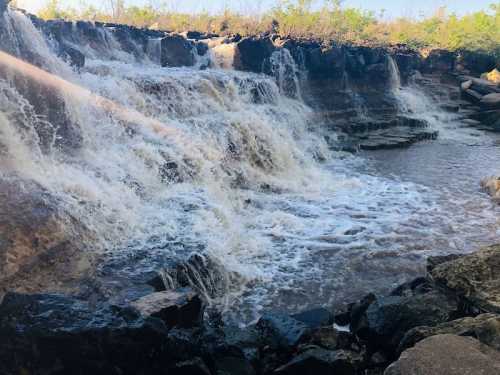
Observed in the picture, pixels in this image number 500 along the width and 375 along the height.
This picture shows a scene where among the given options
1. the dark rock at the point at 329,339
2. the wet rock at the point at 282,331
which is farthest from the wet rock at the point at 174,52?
the dark rock at the point at 329,339

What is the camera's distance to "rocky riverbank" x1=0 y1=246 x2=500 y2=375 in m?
3.01

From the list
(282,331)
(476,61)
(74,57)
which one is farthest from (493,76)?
(282,331)

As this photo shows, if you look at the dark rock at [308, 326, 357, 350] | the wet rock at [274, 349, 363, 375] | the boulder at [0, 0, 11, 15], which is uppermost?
the boulder at [0, 0, 11, 15]

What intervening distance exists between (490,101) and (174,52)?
39.4ft

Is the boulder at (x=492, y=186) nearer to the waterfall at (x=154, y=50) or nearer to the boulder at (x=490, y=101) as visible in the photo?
the waterfall at (x=154, y=50)

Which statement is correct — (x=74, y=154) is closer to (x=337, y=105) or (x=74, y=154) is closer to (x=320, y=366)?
(x=320, y=366)

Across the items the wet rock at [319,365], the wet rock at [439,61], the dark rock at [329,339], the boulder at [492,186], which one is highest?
the wet rock at [439,61]

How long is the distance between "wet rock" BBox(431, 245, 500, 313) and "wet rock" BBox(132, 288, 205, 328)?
2.27 metres

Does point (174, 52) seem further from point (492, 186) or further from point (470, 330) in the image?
point (470, 330)

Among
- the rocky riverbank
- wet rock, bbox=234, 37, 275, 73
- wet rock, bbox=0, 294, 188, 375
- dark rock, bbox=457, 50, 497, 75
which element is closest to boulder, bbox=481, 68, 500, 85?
dark rock, bbox=457, 50, 497, 75

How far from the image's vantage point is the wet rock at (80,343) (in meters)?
3.03

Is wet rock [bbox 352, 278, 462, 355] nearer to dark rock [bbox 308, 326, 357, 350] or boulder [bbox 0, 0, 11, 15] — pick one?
dark rock [bbox 308, 326, 357, 350]

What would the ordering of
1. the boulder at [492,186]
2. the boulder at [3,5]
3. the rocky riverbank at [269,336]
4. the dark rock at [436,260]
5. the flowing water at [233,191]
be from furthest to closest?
1. the boulder at [492,186]
2. the boulder at [3,5]
3. the flowing water at [233,191]
4. the dark rock at [436,260]
5. the rocky riverbank at [269,336]

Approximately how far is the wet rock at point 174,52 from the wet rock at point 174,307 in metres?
10.4
